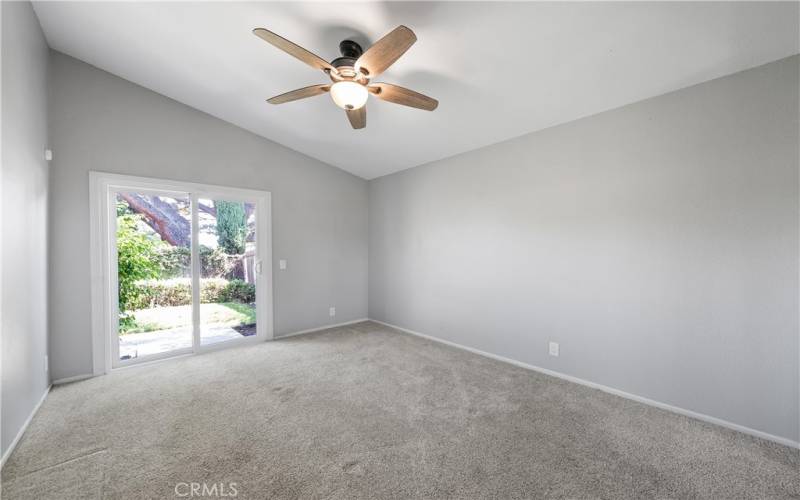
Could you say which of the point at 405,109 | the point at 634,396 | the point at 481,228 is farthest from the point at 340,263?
the point at 634,396

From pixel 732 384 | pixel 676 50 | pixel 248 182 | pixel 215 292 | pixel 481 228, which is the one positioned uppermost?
pixel 676 50

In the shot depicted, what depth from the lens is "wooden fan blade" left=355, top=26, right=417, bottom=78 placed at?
1.50 metres

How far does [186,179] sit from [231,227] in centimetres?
71

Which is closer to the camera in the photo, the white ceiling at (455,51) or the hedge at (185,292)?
the white ceiling at (455,51)

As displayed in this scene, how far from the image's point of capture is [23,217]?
2.09 meters

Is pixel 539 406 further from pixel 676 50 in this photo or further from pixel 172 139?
pixel 172 139

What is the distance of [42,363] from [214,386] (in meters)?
1.35

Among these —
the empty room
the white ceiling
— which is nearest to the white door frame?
the empty room

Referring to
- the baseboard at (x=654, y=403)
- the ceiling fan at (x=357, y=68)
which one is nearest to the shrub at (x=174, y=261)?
the ceiling fan at (x=357, y=68)

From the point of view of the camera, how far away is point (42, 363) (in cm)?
249

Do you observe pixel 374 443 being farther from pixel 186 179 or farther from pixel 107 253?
pixel 186 179

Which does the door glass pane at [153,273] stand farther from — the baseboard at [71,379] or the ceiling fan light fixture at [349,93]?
the ceiling fan light fixture at [349,93]

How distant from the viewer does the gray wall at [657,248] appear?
1.96m
